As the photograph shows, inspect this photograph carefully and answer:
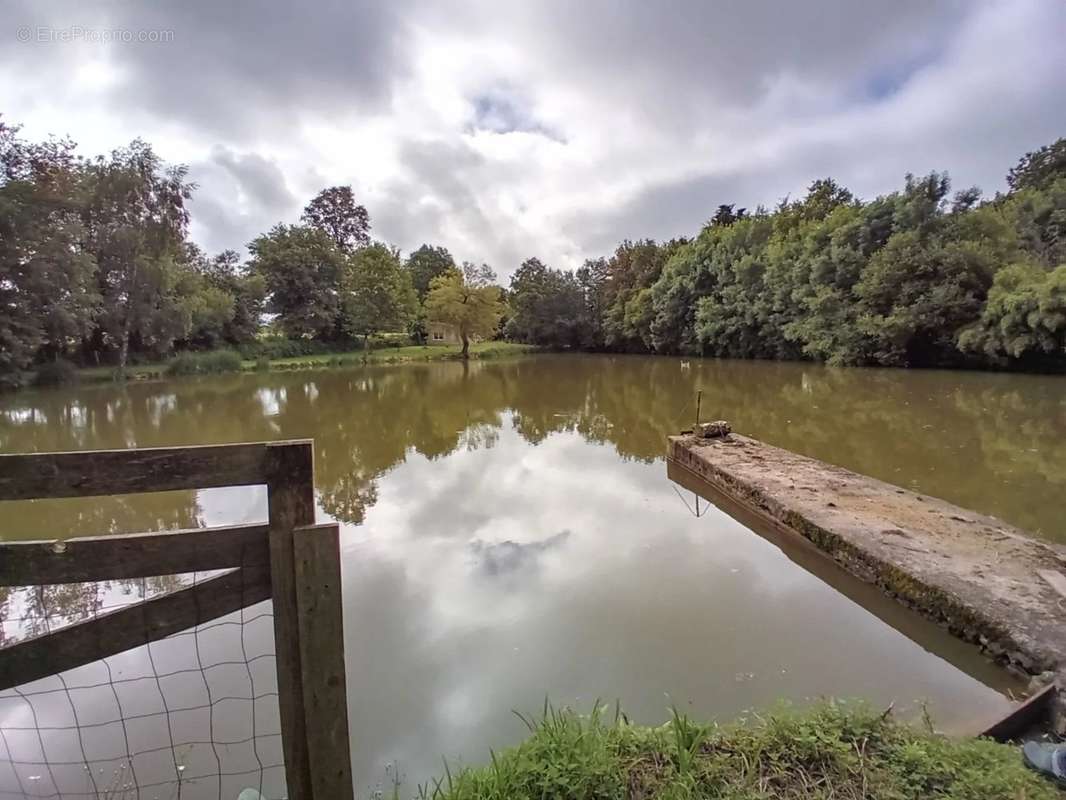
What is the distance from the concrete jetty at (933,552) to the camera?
10.9ft

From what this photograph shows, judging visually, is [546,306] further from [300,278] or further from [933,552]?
[933,552]

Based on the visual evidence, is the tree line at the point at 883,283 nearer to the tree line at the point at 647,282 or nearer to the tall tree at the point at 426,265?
the tree line at the point at 647,282

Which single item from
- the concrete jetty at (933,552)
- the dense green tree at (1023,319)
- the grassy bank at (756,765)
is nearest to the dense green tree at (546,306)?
the dense green tree at (1023,319)

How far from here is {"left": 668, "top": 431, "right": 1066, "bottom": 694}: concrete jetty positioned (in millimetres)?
3311

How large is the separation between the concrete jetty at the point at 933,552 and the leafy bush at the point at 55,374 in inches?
901

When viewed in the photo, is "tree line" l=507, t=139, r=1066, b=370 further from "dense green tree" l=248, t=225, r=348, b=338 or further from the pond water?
"dense green tree" l=248, t=225, r=348, b=338

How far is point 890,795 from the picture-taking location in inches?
71.9

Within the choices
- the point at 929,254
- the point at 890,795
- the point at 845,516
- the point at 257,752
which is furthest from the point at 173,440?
the point at 929,254

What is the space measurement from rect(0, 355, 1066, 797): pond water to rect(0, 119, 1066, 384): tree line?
6787 millimetres

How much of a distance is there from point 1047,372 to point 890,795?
23.2 metres

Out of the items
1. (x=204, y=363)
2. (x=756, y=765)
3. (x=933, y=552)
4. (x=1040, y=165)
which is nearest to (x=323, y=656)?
(x=756, y=765)

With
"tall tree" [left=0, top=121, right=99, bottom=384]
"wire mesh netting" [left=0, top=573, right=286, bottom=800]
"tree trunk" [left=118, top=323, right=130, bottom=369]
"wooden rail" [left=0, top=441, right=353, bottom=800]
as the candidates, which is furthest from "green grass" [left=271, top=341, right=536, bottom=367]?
"wooden rail" [left=0, top=441, right=353, bottom=800]

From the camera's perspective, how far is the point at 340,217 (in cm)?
4469

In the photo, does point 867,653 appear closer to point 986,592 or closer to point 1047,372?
point 986,592
